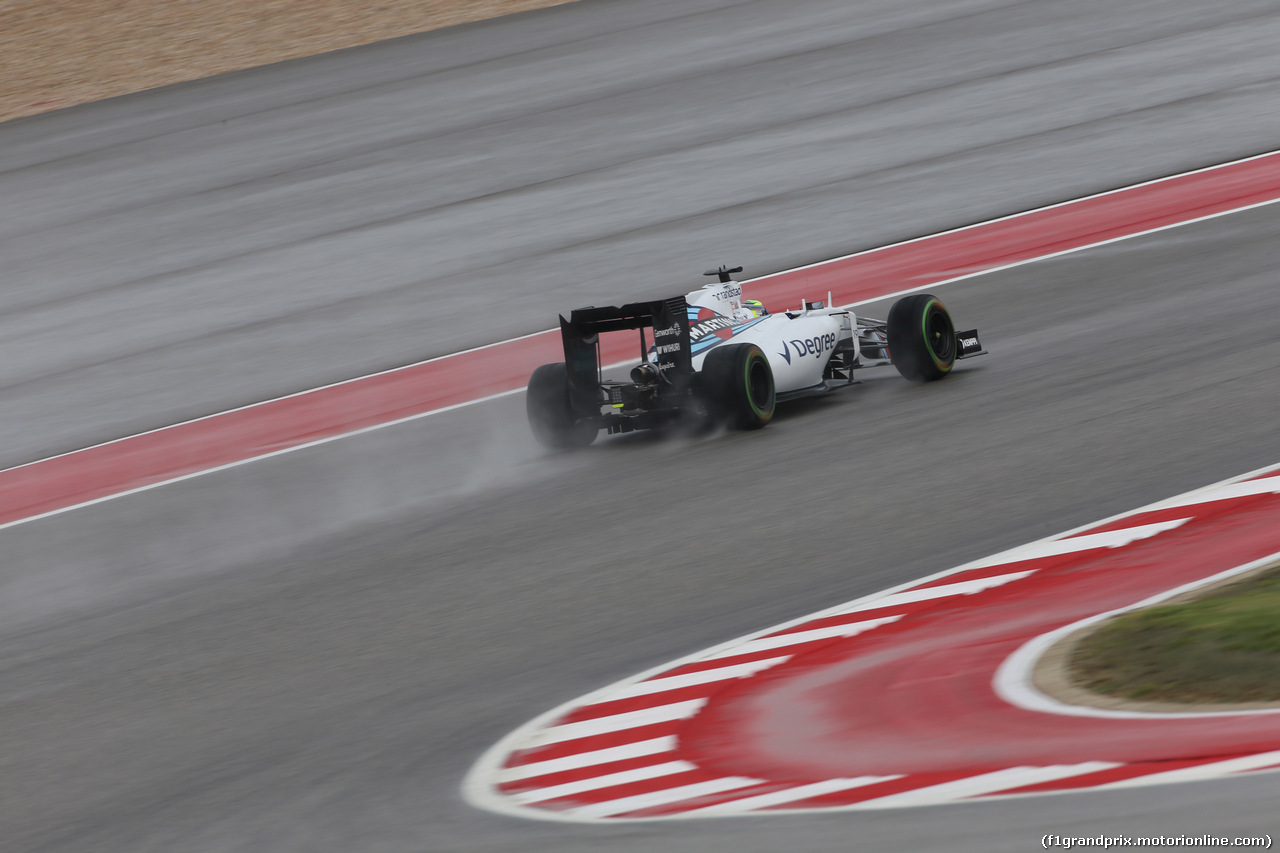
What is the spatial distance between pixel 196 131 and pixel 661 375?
15.6 metres

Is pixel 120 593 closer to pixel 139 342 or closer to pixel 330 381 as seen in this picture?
pixel 330 381

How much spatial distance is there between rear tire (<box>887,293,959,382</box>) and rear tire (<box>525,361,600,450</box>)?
233cm

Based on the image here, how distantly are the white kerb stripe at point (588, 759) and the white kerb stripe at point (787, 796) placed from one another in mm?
849

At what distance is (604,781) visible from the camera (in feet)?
20.7

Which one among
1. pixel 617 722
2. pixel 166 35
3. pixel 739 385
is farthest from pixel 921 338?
pixel 166 35

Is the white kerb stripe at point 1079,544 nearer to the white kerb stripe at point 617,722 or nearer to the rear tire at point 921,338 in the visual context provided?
the white kerb stripe at point 617,722

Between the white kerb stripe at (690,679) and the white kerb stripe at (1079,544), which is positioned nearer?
the white kerb stripe at (690,679)

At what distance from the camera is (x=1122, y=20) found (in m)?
25.0

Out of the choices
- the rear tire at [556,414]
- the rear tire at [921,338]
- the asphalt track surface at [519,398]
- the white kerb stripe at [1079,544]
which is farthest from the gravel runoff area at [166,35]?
the white kerb stripe at [1079,544]

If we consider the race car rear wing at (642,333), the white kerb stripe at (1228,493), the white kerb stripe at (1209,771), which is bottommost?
the white kerb stripe at (1209,771)

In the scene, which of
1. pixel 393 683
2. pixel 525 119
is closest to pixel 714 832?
pixel 393 683

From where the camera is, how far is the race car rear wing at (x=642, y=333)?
1144 centimetres

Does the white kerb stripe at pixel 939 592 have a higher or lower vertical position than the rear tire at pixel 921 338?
lower

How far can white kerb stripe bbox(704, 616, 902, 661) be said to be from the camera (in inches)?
304
